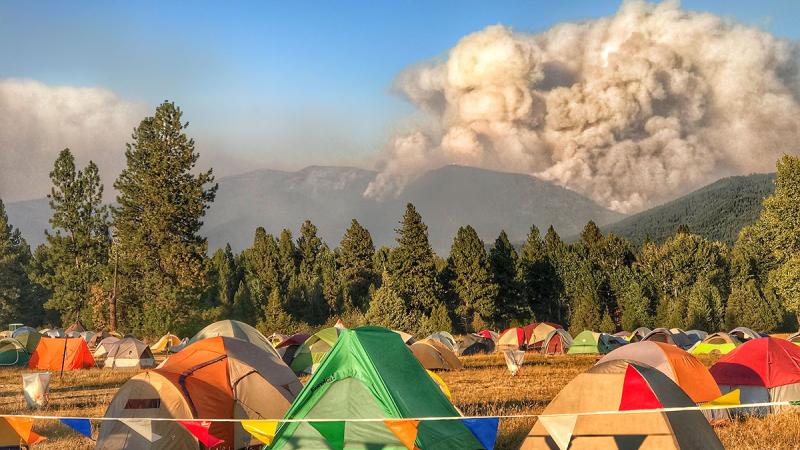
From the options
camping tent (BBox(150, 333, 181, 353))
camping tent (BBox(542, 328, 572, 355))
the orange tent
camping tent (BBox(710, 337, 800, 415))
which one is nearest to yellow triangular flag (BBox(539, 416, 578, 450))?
camping tent (BBox(710, 337, 800, 415))

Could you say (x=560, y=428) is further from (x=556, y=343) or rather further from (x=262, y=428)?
(x=556, y=343)

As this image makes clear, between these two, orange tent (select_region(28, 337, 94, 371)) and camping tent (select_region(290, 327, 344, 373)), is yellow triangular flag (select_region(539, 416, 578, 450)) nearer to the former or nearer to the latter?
camping tent (select_region(290, 327, 344, 373))

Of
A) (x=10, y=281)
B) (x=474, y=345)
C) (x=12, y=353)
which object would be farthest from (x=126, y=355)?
(x=10, y=281)

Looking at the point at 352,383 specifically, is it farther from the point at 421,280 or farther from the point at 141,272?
the point at 421,280

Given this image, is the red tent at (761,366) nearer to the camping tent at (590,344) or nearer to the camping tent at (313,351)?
the camping tent at (313,351)

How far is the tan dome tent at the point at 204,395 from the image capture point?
11969mm

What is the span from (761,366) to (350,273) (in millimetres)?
68112

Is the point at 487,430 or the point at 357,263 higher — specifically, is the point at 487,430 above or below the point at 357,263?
below

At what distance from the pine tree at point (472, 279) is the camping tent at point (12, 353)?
43382 millimetres

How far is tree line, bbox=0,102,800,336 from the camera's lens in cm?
5541

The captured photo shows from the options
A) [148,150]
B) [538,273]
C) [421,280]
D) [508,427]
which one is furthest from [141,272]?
[508,427]

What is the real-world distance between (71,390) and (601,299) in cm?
6085

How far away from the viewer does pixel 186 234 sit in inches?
2249

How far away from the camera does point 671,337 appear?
4372cm
